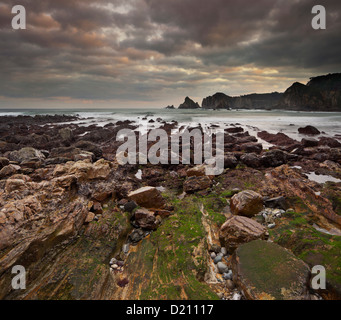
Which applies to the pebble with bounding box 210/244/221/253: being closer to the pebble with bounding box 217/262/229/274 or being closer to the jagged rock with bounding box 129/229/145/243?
the pebble with bounding box 217/262/229/274

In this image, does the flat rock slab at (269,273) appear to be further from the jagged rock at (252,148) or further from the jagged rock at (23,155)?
the jagged rock at (23,155)

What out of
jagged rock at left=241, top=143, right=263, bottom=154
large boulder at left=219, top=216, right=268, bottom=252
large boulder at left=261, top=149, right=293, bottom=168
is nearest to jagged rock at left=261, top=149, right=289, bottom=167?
large boulder at left=261, top=149, right=293, bottom=168

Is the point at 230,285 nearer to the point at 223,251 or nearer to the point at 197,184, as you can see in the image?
the point at 223,251

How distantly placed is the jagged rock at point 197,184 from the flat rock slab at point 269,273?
3.43 m

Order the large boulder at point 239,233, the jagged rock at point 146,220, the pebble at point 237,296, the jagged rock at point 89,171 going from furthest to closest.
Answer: the jagged rock at point 89,171
the jagged rock at point 146,220
the large boulder at point 239,233
the pebble at point 237,296

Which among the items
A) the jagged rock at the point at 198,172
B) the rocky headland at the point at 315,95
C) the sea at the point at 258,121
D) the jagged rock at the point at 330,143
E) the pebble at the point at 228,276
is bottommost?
the pebble at the point at 228,276

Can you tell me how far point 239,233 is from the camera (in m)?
3.83

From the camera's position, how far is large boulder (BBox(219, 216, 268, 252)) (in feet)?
12.4

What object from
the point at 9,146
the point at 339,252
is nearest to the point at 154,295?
the point at 339,252

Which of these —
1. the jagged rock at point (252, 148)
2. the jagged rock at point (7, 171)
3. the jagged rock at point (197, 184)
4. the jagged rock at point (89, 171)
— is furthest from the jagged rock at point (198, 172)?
the jagged rock at point (7, 171)

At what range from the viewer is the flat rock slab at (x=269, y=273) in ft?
8.54

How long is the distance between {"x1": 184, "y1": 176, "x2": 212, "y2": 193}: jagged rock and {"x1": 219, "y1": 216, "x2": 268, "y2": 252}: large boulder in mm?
2686

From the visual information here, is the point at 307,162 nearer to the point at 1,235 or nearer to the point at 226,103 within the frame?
the point at 1,235
